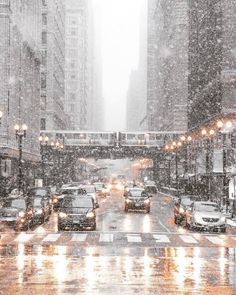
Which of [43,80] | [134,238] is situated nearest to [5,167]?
Answer: [134,238]

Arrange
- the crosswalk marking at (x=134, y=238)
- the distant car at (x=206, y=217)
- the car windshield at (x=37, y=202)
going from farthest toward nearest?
the car windshield at (x=37, y=202) → the distant car at (x=206, y=217) → the crosswalk marking at (x=134, y=238)

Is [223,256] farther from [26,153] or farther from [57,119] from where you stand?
[57,119]

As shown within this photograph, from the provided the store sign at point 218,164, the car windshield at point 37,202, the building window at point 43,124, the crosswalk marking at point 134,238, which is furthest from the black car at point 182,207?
the building window at point 43,124

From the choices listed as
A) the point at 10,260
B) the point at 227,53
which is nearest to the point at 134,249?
the point at 10,260

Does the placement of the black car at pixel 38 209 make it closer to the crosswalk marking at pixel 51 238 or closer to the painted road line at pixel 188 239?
the crosswalk marking at pixel 51 238

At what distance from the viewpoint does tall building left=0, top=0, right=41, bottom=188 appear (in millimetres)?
69125

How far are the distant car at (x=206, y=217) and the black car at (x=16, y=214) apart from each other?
27.0 feet

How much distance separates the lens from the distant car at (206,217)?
1287 inches

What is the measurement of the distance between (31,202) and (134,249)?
12.2 meters

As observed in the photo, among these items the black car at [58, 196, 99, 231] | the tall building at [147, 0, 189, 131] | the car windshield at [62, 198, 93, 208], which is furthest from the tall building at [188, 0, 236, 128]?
the black car at [58, 196, 99, 231]

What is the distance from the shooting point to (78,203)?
33.2m

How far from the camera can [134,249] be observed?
78.7 ft

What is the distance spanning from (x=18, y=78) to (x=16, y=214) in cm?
5010

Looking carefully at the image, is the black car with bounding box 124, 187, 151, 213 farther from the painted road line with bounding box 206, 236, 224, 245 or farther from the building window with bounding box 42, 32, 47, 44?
the building window with bounding box 42, 32, 47, 44
